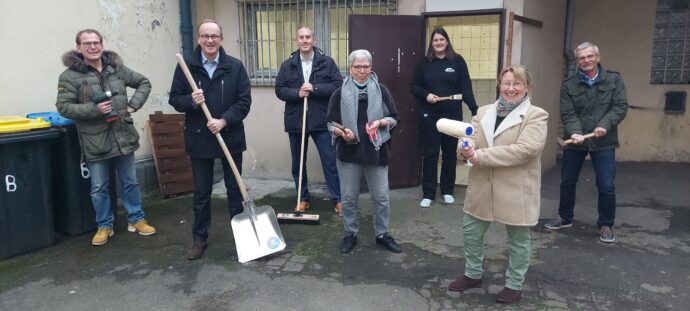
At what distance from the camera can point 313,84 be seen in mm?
5277

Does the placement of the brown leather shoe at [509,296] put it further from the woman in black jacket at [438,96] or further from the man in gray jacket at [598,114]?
the woman in black jacket at [438,96]

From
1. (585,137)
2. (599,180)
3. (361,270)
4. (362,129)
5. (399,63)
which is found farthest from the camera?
(399,63)

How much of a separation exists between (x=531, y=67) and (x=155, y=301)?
199 inches

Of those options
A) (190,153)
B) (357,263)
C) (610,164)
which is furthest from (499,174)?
(190,153)

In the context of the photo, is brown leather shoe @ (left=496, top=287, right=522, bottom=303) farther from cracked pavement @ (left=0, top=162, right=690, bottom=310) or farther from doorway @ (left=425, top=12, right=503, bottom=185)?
doorway @ (left=425, top=12, right=503, bottom=185)

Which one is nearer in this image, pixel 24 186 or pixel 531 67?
pixel 24 186

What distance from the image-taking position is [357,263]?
166 inches

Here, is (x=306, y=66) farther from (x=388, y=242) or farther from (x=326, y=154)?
(x=388, y=242)

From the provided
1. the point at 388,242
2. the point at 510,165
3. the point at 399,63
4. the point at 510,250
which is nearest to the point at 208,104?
the point at 388,242

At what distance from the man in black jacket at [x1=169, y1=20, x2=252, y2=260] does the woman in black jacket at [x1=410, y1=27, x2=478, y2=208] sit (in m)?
2.12

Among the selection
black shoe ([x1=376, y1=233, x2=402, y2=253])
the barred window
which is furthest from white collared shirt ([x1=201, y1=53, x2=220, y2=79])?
the barred window

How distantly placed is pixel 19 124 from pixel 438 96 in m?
3.91

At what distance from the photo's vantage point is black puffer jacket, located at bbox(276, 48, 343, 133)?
5289mm

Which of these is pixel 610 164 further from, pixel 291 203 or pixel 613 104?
pixel 291 203
